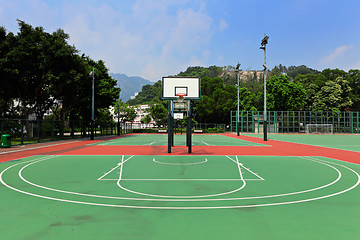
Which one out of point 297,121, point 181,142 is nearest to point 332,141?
point 181,142

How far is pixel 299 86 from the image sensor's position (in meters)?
68.4

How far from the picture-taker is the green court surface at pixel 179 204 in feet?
17.0

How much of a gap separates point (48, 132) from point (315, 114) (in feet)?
199

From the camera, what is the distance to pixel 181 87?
2011cm

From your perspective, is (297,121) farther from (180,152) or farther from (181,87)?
(180,152)

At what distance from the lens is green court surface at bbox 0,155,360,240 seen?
5172mm

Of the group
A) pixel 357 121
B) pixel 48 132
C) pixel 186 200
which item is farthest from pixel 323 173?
pixel 357 121

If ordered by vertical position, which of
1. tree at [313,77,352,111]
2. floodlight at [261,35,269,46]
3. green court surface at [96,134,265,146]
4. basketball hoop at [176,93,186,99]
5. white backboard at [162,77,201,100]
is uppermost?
floodlight at [261,35,269,46]

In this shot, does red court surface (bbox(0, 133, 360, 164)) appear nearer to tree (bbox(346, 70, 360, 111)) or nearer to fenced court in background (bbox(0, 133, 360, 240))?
fenced court in background (bbox(0, 133, 360, 240))

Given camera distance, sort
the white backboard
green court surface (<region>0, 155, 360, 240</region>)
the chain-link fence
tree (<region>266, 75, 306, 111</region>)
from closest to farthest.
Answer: green court surface (<region>0, 155, 360, 240</region>)
the white backboard
the chain-link fence
tree (<region>266, 75, 306, 111</region>)

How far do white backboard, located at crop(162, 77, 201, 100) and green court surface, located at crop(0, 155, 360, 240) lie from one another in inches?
358

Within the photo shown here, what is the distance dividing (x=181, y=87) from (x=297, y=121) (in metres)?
53.2

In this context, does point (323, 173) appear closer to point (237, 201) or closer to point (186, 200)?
point (237, 201)

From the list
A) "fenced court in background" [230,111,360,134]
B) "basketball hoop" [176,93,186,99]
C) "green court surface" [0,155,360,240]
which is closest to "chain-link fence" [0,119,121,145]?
"basketball hoop" [176,93,186,99]
